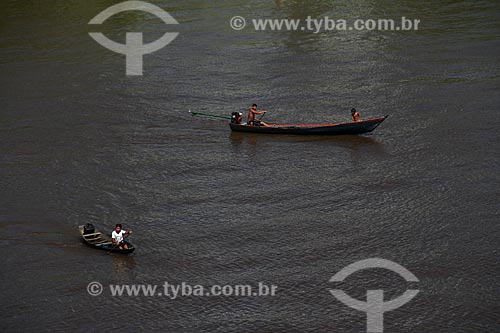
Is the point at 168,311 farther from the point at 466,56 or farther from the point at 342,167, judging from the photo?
the point at 466,56

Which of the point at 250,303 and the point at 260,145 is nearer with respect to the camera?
the point at 250,303

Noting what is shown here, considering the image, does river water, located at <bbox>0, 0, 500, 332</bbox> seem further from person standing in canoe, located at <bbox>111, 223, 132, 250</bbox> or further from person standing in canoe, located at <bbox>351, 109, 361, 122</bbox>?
person standing in canoe, located at <bbox>351, 109, 361, 122</bbox>

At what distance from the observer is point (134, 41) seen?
131 feet

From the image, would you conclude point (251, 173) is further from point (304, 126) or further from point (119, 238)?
point (119, 238)

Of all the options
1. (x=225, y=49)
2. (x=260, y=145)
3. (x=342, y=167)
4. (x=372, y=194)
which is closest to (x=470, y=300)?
(x=372, y=194)

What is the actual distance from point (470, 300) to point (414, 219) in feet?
14.2

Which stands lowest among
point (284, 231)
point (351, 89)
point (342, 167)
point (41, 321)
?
point (41, 321)

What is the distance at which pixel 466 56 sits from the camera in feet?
120

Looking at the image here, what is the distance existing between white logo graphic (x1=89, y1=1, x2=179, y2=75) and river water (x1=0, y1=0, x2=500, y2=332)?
19.5 inches

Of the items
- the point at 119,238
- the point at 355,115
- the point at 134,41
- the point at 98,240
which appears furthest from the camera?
the point at 134,41

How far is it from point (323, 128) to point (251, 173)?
3.47m

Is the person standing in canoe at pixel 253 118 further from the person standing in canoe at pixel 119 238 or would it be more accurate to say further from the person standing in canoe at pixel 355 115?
the person standing in canoe at pixel 119 238

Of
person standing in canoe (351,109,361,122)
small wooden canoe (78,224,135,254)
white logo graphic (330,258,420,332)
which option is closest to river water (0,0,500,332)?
white logo graphic (330,258,420,332)

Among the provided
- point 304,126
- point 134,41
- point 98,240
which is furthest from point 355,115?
point 134,41
